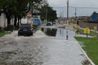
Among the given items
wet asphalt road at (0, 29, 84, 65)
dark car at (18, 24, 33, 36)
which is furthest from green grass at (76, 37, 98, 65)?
dark car at (18, 24, 33, 36)

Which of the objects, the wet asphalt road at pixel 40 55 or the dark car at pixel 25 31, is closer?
the wet asphalt road at pixel 40 55

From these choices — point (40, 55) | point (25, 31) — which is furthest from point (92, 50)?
point (25, 31)

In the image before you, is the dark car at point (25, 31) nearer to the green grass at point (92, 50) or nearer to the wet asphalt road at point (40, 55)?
the green grass at point (92, 50)

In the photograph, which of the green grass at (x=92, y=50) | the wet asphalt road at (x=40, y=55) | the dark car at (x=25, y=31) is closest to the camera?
the wet asphalt road at (x=40, y=55)

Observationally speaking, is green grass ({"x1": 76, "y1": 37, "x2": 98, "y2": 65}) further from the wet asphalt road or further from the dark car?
the dark car

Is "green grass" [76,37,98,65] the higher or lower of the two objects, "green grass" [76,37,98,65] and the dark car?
the lower

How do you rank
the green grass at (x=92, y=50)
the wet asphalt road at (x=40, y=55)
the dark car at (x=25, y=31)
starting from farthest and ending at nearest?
1. the dark car at (x=25, y=31)
2. the green grass at (x=92, y=50)
3. the wet asphalt road at (x=40, y=55)

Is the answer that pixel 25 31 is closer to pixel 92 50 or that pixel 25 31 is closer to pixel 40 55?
pixel 92 50

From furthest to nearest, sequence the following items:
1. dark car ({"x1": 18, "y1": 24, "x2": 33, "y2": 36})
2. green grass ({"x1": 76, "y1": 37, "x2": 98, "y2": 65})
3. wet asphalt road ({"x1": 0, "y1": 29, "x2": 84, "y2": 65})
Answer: dark car ({"x1": 18, "y1": 24, "x2": 33, "y2": 36}), green grass ({"x1": 76, "y1": 37, "x2": 98, "y2": 65}), wet asphalt road ({"x1": 0, "y1": 29, "x2": 84, "y2": 65})

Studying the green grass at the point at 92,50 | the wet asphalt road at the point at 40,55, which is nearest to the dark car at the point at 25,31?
the green grass at the point at 92,50

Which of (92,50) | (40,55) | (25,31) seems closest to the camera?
(40,55)

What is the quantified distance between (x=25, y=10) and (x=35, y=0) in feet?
14.3

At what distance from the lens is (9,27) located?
64.9m

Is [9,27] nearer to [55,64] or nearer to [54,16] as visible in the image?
[55,64]
